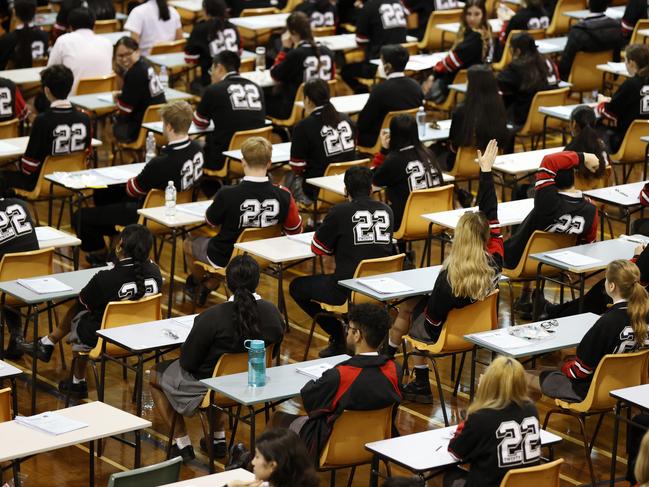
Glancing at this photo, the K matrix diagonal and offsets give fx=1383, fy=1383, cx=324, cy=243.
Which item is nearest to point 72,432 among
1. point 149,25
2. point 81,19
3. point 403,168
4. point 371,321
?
point 371,321

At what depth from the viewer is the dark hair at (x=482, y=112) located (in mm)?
11547

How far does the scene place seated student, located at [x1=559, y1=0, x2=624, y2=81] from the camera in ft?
47.0

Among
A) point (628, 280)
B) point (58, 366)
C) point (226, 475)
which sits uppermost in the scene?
point (628, 280)

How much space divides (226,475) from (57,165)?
5312 mm

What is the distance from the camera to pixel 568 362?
8188 mm

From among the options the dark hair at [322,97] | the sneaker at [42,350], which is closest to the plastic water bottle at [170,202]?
the sneaker at [42,350]

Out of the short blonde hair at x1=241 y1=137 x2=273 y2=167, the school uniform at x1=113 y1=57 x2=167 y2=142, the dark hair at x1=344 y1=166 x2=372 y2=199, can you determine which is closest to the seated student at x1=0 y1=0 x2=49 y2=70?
the school uniform at x1=113 y1=57 x2=167 y2=142

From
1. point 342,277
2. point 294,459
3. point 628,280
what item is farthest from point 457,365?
point 294,459

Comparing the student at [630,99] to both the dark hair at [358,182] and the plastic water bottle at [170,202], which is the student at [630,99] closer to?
the dark hair at [358,182]

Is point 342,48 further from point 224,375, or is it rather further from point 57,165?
point 224,375

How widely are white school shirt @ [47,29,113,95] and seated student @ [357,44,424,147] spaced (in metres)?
2.83

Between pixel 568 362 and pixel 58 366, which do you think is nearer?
pixel 568 362

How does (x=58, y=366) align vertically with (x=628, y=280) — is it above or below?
below

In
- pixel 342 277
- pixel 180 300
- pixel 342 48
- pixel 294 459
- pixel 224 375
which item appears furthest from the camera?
pixel 342 48
